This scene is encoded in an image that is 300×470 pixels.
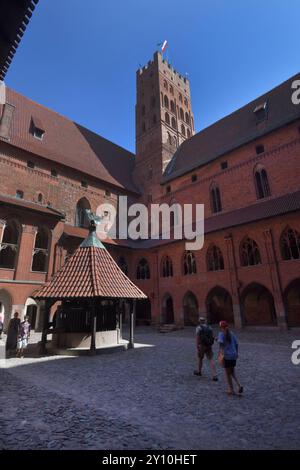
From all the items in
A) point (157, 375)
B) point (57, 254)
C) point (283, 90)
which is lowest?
point (157, 375)

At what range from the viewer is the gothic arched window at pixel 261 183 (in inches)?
775

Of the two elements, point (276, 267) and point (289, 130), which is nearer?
point (276, 267)

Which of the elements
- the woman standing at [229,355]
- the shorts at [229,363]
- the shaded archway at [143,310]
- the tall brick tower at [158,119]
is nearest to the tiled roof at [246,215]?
the shaded archway at [143,310]

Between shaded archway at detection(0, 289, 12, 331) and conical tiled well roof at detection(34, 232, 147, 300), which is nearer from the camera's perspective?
conical tiled well roof at detection(34, 232, 147, 300)

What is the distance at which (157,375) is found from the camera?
22.6ft

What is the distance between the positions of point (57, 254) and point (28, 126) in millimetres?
12593

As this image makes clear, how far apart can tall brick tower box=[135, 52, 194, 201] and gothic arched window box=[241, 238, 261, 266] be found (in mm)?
12927

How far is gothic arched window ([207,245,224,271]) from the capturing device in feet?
62.5

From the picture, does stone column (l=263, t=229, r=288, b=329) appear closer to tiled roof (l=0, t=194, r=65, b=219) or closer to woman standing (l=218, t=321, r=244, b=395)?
woman standing (l=218, t=321, r=244, b=395)

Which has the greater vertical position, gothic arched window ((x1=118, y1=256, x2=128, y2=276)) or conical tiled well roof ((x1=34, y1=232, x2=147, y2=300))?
gothic arched window ((x1=118, y1=256, x2=128, y2=276))

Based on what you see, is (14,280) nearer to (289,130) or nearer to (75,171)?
(75,171)

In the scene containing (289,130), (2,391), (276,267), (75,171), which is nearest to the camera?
(2,391)

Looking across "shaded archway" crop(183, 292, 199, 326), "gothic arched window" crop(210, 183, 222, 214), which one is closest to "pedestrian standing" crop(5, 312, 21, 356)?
"shaded archway" crop(183, 292, 199, 326)
